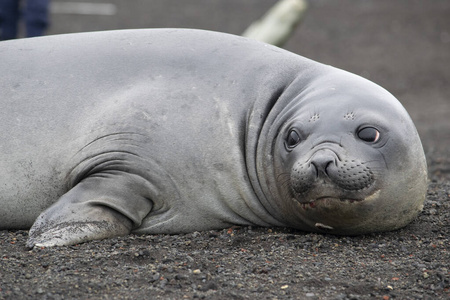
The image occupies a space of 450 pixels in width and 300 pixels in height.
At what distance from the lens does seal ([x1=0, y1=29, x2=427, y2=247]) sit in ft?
12.5

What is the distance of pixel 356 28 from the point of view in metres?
14.5

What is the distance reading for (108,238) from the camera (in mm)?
3855

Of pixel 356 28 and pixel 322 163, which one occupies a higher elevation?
→ pixel 356 28

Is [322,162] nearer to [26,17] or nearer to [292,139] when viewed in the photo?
[292,139]

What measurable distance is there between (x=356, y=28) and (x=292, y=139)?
36.1 ft

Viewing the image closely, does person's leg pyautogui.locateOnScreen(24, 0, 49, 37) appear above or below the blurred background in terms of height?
below

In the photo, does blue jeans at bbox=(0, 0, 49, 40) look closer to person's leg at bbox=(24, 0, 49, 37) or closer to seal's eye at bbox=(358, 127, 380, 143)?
person's leg at bbox=(24, 0, 49, 37)

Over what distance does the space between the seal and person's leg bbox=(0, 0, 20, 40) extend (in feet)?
13.5

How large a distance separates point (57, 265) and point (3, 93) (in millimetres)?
1371

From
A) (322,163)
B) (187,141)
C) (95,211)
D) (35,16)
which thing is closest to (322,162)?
(322,163)

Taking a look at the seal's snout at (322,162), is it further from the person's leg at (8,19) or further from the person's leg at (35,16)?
the person's leg at (8,19)

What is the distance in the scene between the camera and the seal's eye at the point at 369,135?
377cm

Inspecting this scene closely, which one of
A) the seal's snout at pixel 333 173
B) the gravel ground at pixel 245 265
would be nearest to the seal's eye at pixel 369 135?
the seal's snout at pixel 333 173

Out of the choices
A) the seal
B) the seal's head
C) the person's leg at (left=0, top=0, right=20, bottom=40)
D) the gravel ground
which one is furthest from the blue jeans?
the seal's head
